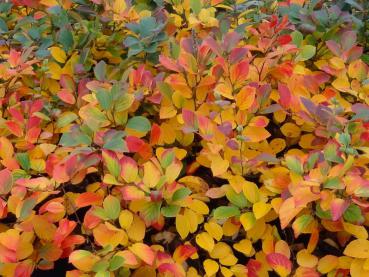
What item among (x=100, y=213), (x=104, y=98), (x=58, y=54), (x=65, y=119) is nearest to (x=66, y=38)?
(x=58, y=54)

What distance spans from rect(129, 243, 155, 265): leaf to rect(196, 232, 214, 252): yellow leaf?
0.11m

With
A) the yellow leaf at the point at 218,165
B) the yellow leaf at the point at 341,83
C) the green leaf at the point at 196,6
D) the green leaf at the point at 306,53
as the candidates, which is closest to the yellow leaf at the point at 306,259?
the yellow leaf at the point at 218,165

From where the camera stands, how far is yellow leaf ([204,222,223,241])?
112 centimetres

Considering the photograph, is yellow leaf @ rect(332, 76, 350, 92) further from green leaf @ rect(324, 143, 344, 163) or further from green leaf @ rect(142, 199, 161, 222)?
green leaf @ rect(142, 199, 161, 222)

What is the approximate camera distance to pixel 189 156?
1338 mm

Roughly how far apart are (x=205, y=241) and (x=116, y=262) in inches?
7.6

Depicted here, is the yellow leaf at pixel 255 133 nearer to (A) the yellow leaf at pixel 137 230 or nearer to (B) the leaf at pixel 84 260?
(A) the yellow leaf at pixel 137 230

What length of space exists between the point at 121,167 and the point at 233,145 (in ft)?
0.77

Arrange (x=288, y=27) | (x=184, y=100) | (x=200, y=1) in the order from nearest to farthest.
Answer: (x=184, y=100), (x=288, y=27), (x=200, y=1)

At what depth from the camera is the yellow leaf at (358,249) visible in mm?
1042

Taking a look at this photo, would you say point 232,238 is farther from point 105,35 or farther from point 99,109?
point 105,35

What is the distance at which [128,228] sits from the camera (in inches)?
42.6

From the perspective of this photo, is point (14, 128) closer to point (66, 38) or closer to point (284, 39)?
point (66, 38)

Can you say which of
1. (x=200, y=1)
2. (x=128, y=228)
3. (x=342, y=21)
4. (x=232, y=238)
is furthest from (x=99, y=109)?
(x=342, y=21)
